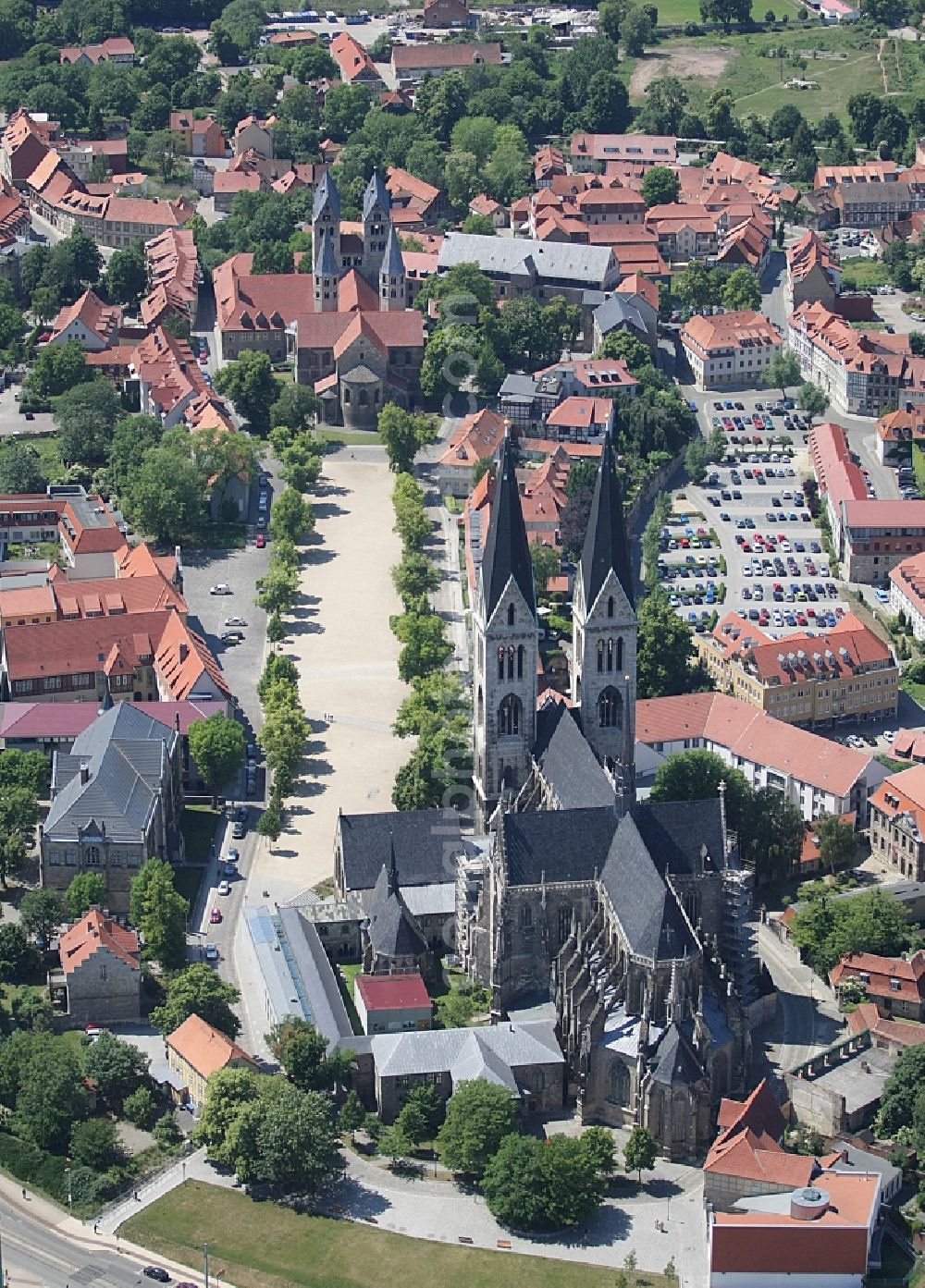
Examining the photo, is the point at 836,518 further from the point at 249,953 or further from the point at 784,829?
the point at 249,953

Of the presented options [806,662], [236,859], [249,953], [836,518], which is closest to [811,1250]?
[249,953]

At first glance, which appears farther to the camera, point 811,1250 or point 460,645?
point 460,645

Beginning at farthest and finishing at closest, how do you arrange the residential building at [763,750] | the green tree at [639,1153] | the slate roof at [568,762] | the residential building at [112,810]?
the residential building at [763,750], the residential building at [112,810], the slate roof at [568,762], the green tree at [639,1153]

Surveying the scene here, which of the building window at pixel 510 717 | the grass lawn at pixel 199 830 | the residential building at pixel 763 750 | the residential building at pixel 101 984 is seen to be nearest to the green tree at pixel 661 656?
the residential building at pixel 763 750

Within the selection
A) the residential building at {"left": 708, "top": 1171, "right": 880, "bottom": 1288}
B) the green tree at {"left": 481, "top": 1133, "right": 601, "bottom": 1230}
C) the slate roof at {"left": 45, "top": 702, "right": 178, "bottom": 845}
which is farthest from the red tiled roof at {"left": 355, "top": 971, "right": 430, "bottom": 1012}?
the residential building at {"left": 708, "top": 1171, "right": 880, "bottom": 1288}

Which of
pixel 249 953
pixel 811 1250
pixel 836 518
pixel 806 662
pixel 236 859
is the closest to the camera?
pixel 811 1250

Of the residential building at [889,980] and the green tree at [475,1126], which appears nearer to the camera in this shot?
the green tree at [475,1126]

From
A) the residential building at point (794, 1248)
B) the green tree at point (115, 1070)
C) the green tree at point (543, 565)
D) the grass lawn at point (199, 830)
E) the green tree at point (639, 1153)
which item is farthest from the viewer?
the green tree at point (543, 565)

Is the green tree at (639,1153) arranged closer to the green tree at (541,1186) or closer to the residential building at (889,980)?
the green tree at (541,1186)
